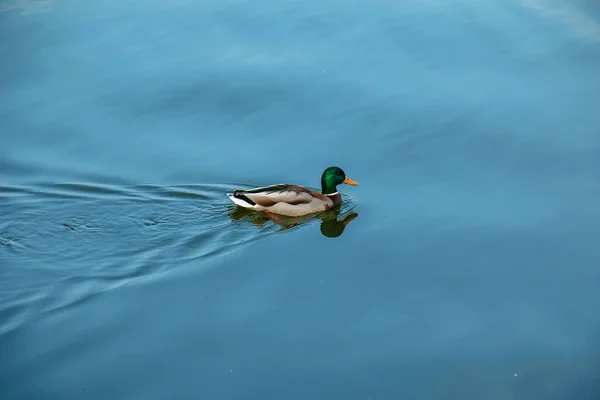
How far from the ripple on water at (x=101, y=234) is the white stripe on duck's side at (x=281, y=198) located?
0.58ft

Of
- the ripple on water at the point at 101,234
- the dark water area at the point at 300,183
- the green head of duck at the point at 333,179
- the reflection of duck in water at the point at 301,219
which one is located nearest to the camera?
the dark water area at the point at 300,183

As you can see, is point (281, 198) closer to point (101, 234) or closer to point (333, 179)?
point (333, 179)

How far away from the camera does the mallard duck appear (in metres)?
12.0

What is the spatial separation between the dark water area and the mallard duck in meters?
0.22

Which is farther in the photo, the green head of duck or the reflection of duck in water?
the green head of duck

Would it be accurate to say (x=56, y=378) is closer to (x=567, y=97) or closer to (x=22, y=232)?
(x=22, y=232)

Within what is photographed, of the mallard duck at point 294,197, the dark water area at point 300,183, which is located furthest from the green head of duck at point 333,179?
the dark water area at point 300,183

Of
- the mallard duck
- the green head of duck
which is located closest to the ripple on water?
the mallard duck

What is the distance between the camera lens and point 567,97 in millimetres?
13852

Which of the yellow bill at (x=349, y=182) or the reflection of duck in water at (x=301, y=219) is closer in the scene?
the reflection of duck in water at (x=301, y=219)

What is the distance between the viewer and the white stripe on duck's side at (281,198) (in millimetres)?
11992

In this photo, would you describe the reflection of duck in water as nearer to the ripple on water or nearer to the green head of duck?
the ripple on water

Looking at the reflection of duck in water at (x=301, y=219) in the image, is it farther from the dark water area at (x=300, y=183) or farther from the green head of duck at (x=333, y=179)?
the green head of duck at (x=333, y=179)

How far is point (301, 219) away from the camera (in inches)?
496
